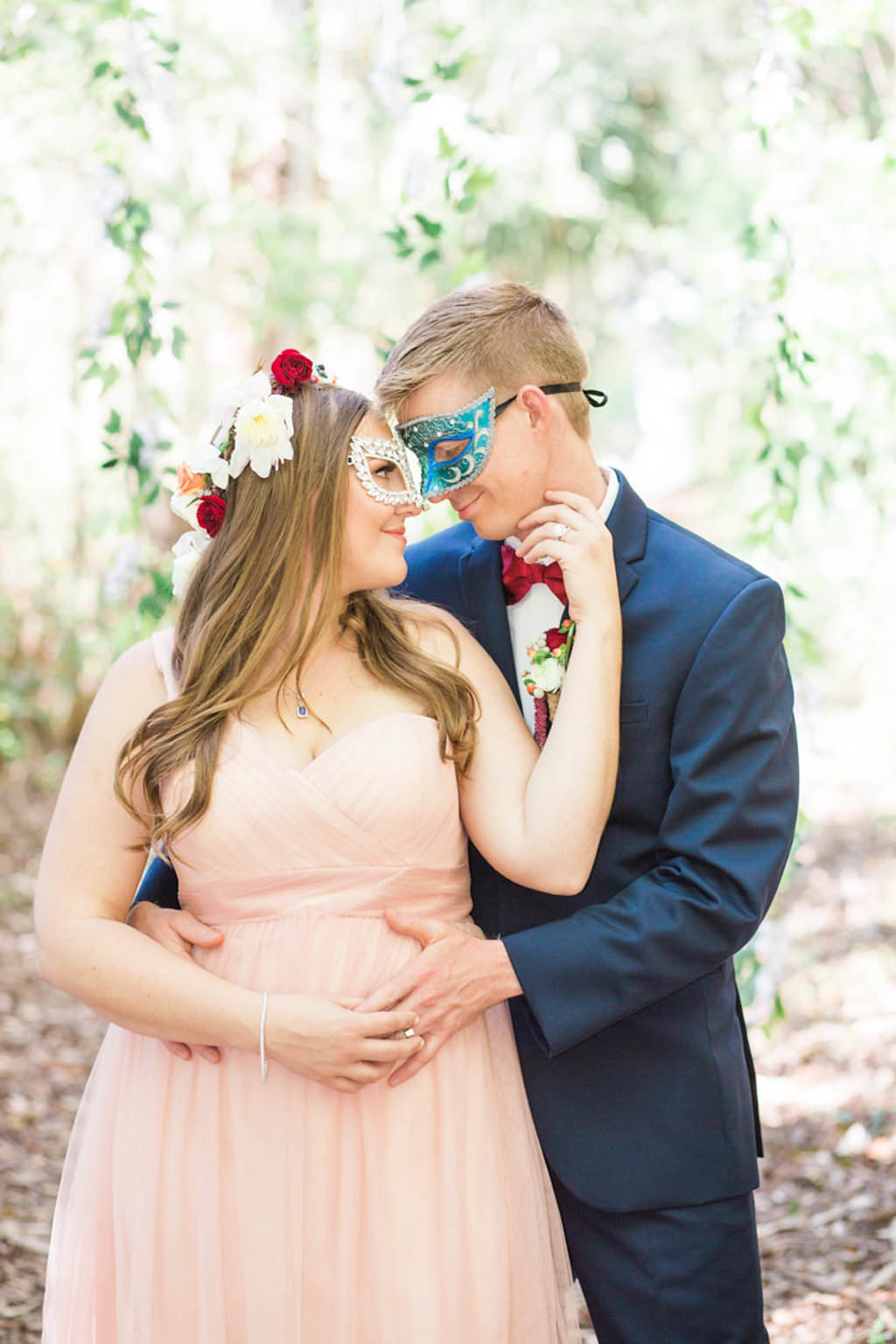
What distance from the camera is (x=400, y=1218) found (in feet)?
7.32

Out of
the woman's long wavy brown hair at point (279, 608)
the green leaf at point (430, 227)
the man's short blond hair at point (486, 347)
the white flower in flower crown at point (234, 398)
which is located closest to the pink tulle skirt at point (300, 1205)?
the woman's long wavy brown hair at point (279, 608)

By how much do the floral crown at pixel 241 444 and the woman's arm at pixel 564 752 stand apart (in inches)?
17.9

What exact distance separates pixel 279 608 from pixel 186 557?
25cm

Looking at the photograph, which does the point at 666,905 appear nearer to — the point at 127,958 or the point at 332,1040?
the point at 332,1040

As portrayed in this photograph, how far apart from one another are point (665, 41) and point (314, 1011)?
668 centimetres

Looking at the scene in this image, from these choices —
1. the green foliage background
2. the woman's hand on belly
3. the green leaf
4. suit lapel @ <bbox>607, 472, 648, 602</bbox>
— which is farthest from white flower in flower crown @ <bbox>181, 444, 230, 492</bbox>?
the green leaf

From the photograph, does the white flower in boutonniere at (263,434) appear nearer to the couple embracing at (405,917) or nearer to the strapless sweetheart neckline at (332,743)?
the couple embracing at (405,917)

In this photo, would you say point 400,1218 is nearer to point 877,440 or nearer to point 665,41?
point 877,440

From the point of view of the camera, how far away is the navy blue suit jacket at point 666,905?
2268mm

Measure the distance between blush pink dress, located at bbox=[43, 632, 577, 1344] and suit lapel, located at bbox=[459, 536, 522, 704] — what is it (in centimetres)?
37

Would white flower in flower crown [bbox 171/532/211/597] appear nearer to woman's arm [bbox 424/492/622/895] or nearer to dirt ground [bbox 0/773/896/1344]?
woman's arm [bbox 424/492/622/895]

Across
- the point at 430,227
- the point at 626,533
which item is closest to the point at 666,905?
the point at 626,533

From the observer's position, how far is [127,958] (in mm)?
2207

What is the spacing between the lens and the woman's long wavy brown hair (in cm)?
230
